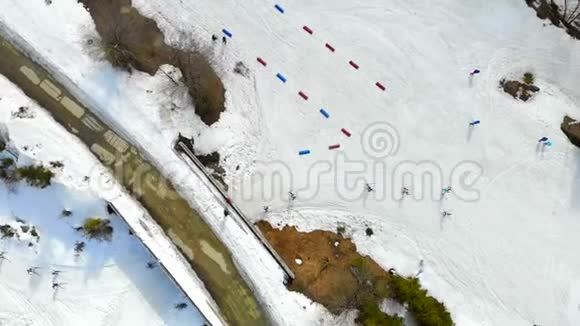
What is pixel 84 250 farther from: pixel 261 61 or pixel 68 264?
pixel 261 61

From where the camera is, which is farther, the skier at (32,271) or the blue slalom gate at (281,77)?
the blue slalom gate at (281,77)

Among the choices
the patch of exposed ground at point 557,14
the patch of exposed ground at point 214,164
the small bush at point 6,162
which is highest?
the patch of exposed ground at point 557,14

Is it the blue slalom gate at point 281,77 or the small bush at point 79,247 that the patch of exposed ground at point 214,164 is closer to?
the blue slalom gate at point 281,77

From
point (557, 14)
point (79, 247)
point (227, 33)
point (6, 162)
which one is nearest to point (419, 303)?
point (79, 247)

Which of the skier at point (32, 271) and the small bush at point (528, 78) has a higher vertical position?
the small bush at point (528, 78)

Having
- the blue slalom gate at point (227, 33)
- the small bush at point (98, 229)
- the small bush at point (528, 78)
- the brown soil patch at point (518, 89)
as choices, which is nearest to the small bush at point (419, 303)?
the brown soil patch at point (518, 89)

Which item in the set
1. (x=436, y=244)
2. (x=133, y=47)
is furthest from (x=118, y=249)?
(x=436, y=244)

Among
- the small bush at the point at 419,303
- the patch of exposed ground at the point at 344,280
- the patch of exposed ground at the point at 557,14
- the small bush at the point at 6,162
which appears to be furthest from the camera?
the patch of exposed ground at the point at 557,14
